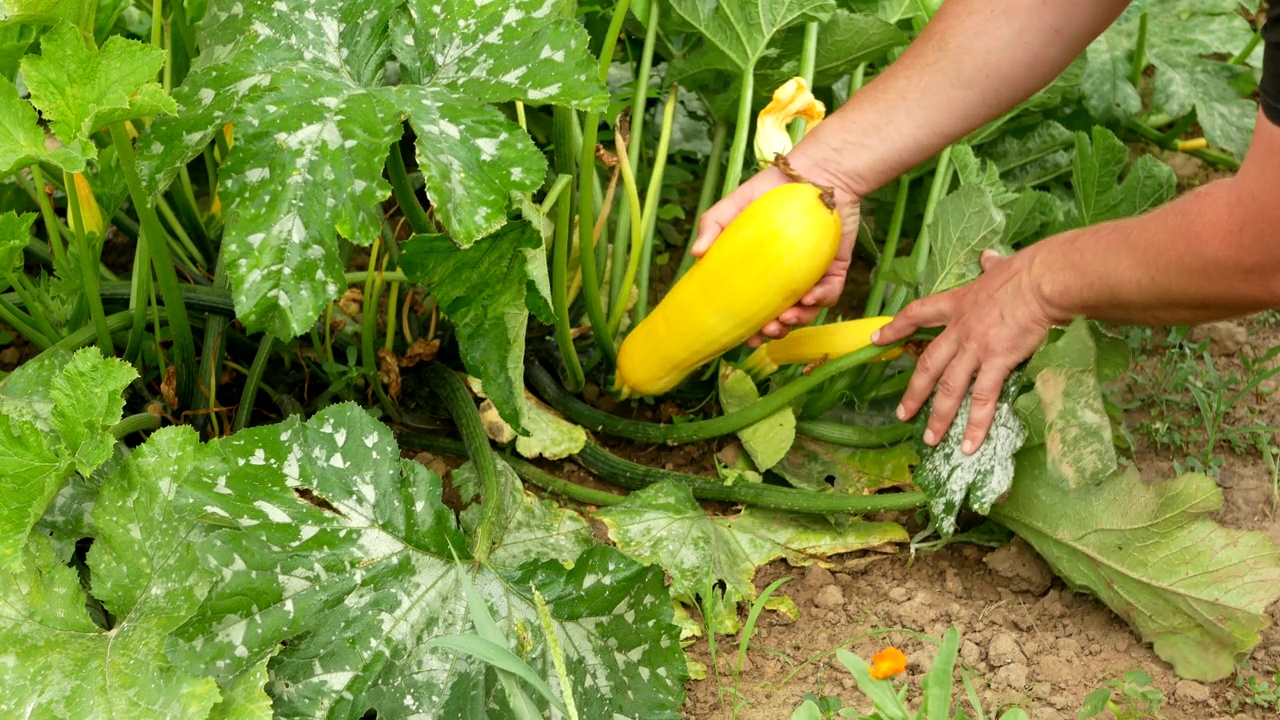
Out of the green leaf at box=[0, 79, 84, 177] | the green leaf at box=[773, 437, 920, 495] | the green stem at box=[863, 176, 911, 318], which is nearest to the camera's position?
the green leaf at box=[0, 79, 84, 177]

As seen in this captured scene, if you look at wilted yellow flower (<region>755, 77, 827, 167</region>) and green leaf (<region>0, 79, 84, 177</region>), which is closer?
green leaf (<region>0, 79, 84, 177</region>)

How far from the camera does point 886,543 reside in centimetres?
177

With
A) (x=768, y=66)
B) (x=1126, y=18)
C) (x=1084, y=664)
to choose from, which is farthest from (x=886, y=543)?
(x=1126, y=18)

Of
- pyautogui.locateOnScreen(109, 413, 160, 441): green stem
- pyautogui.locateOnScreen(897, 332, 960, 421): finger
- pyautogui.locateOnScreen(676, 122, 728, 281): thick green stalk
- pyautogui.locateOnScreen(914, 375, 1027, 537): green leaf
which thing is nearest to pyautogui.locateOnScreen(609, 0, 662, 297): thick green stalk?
pyautogui.locateOnScreen(676, 122, 728, 281): thick green stalk

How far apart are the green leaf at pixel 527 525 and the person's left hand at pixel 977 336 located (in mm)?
529

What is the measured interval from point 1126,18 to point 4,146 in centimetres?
209

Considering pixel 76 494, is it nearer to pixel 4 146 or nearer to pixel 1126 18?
pixel 4 146

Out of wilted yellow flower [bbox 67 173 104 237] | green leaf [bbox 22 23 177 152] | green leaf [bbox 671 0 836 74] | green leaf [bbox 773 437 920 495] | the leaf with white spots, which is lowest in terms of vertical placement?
green leaf [bbox 773 437 920 495]

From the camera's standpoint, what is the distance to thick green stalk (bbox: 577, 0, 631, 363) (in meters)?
1.50

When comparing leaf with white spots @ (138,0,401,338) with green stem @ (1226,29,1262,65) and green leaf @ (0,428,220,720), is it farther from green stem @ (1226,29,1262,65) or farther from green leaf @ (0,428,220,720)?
green stem @ (1226,29,1262,65)

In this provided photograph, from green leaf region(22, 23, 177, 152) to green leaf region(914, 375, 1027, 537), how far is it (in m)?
1.09

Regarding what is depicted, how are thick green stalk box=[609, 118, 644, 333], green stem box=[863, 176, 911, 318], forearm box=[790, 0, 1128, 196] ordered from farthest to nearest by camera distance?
green stem box=[863, 176, 911, 318] < thick green stalk box=[609, 118, 644, 333] < forearm box=[790, 0, 1128, 196]

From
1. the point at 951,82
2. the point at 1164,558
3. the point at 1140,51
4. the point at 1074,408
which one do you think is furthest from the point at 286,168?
the point at 1140,51

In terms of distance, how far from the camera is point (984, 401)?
5.17 feet
